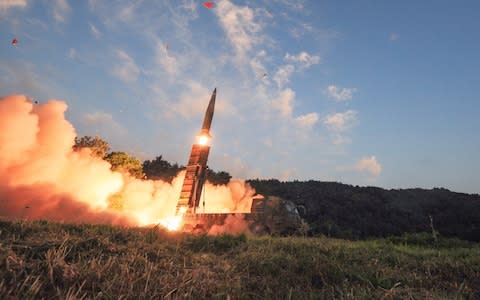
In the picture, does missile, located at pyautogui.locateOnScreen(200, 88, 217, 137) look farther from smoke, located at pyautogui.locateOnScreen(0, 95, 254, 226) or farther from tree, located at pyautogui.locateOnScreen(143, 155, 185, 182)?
tree, located at pyautogui.locateOnScreen(143, 155, 185, 182)

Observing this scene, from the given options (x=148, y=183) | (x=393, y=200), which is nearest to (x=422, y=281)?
(x=148, y=183)

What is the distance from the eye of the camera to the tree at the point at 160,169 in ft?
152

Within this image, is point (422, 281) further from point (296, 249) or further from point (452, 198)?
point (452, 198)

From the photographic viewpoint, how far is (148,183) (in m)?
29.4

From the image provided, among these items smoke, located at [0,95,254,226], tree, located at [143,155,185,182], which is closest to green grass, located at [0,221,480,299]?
smoke, located at [0,95,254,226]

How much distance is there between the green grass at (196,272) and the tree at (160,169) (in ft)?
123

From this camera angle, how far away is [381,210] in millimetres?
35469

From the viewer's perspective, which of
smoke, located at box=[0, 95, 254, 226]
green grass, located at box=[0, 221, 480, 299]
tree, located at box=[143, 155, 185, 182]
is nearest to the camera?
green grass, located at box=[0, 221, 480, 299]

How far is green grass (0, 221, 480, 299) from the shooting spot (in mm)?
3900

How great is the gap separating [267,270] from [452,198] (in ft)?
134

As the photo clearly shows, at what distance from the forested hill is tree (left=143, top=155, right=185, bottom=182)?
13.0 meters

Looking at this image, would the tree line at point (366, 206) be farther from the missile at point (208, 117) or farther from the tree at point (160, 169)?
the missile at point (208, 117)

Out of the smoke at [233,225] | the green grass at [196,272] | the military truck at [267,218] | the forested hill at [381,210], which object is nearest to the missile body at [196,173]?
the military truck at [267,218]

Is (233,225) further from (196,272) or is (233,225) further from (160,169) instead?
(160,169)
